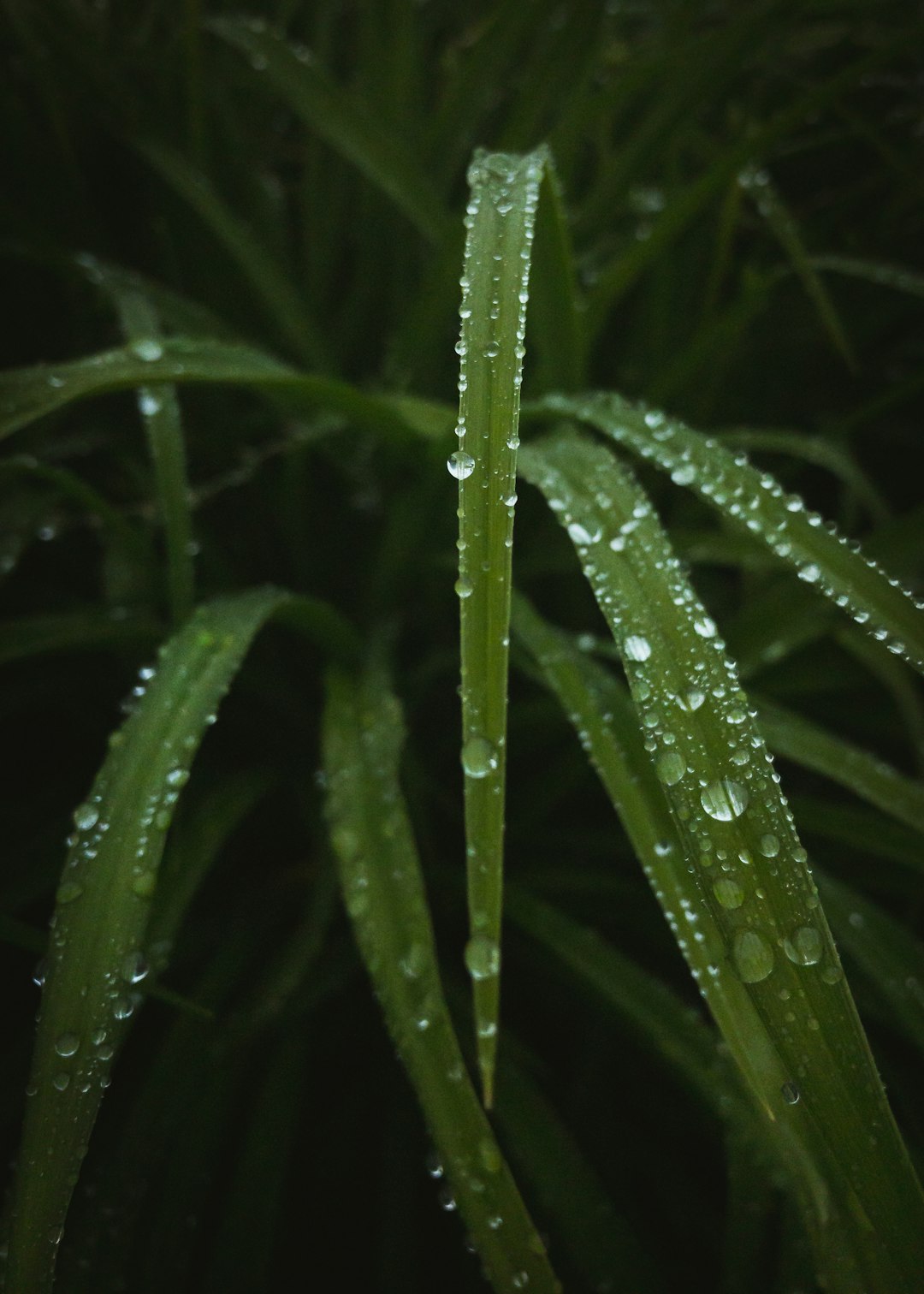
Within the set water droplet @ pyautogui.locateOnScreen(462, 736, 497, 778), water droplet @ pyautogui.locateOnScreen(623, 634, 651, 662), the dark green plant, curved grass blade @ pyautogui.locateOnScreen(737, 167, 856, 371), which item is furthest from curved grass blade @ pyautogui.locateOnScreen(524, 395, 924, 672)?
curved grass blade @ pyautogui.locateOnScreen(737, 167, 856, 371)

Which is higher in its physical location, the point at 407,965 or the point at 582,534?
the point at 582,534

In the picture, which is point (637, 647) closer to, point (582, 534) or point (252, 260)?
point (582, 534)

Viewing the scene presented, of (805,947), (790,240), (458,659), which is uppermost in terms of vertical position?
(790,240)

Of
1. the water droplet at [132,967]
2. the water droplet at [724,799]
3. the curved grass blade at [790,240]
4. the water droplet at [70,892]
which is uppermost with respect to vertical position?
the curved grass blade at [790,240]

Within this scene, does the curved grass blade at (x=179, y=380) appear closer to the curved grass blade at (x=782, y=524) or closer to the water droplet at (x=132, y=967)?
the curved grass blade at (x=782, y=524)

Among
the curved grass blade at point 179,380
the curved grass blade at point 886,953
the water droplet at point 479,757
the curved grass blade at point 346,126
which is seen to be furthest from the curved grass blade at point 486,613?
the curved grass blade at point 346,126

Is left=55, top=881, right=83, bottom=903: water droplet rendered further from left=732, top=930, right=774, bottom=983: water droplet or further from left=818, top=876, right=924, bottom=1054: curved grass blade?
left=818, top=876, right=924, bottom=1054: curved grass blade

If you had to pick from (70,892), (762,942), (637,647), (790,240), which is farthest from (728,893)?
(790,240)
